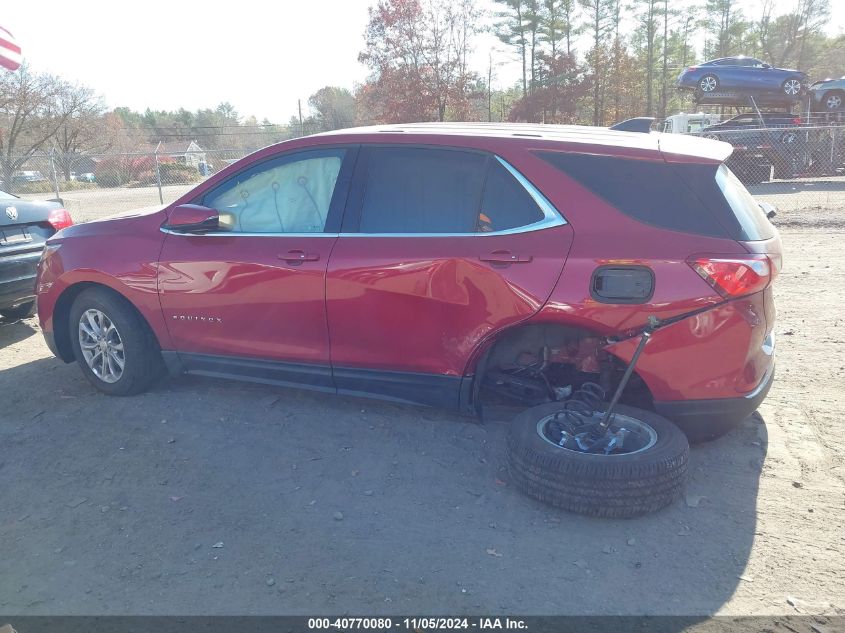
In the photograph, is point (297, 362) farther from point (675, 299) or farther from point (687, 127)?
point (687, 127)

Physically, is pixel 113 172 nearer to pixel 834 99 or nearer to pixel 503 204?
pixel 503 204

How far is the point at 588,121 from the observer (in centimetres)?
3659

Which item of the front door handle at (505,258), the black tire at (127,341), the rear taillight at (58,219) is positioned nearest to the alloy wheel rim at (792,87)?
the rear taillight at (58,219)

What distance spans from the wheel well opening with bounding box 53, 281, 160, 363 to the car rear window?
3186 mm

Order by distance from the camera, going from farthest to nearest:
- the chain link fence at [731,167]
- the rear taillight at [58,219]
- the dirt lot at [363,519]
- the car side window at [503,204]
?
1. the chain link fence at [731,167]
2. the rear taillight at [58,219]
3. the car side window at [503,204]
4. the dirt lot at [363,519]

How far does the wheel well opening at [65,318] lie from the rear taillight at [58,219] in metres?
2.24

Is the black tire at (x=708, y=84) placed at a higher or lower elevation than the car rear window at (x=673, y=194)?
higher

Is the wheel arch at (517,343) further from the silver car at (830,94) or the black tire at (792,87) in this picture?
the silver car at (830,94)

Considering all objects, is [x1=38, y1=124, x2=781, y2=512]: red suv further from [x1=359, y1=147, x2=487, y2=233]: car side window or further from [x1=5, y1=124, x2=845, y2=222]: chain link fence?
[x1=5, y1=124, x2=845, y2=222]: chain link fence

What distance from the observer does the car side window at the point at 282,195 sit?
4375 mm

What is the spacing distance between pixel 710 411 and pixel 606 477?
785mm

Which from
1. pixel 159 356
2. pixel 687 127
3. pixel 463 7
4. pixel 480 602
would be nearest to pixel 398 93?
pixel 463 7

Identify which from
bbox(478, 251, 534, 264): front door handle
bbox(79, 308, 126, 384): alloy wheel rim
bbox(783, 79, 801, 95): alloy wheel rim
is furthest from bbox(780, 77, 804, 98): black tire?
bbox(79, 308, 126, 384): alloy wheel rim

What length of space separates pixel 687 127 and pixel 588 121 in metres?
13.6
